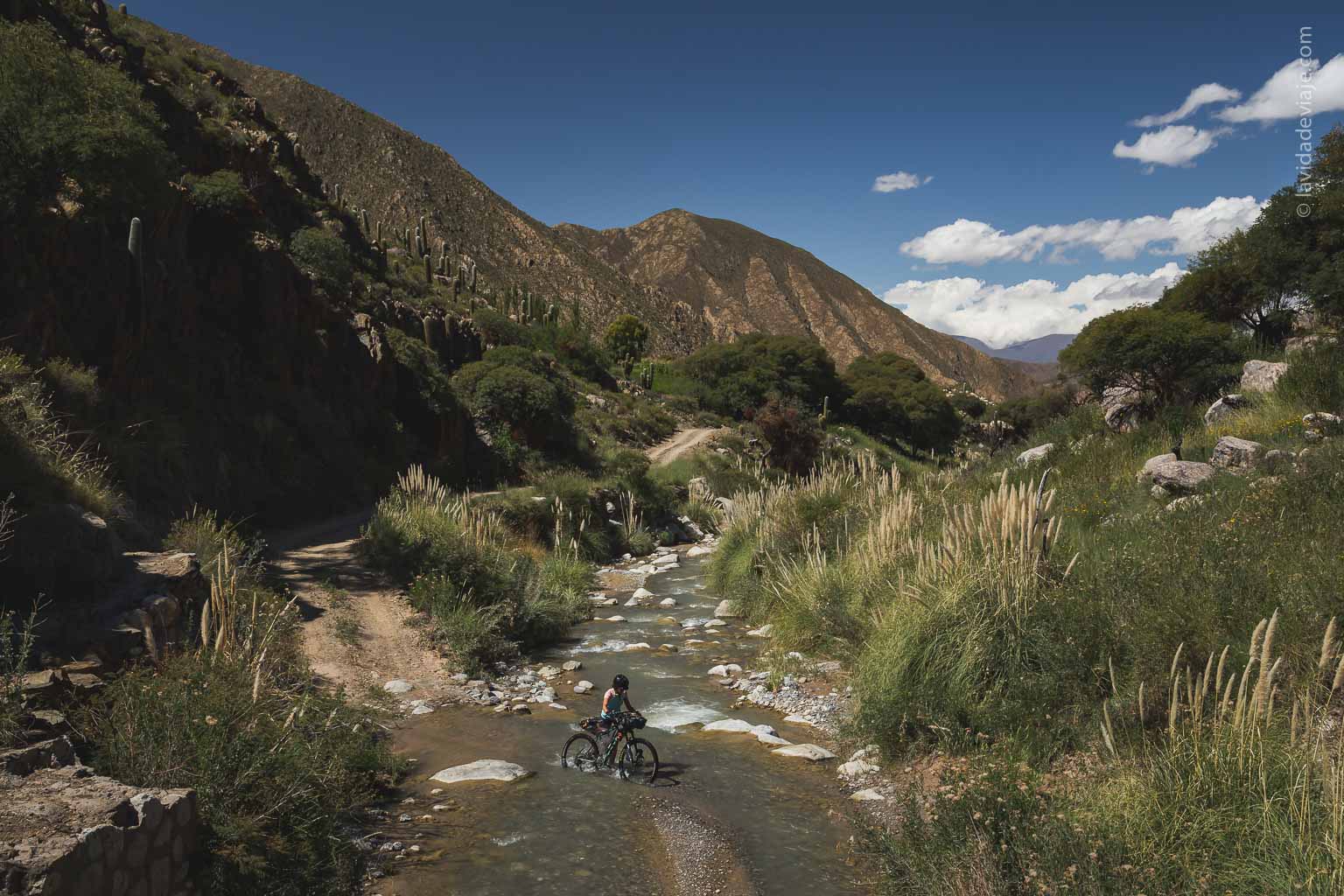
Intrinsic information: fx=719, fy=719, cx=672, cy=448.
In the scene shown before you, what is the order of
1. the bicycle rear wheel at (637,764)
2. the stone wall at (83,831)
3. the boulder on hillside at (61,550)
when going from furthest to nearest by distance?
the bicycle rear wheel at (637,764)
the boulder on hillside at (61,550)
the stone wall at (83,831)

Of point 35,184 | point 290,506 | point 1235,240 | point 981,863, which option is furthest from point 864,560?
point 1235,240

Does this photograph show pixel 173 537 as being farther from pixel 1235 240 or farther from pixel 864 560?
pixel 1235 240

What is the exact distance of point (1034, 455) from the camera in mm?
16766

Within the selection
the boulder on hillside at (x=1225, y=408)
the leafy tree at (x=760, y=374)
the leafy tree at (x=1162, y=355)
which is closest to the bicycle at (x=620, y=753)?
the boulder on hillside at (x=1225, y=408)

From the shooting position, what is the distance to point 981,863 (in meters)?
4.41

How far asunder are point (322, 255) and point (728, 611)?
2735 cm

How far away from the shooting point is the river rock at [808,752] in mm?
7781

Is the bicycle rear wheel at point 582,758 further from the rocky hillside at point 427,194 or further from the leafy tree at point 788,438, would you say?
the rocky hillside at point 427,194

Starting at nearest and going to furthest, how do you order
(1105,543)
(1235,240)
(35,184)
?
(1105,543) → (35,184) → (1235,240)

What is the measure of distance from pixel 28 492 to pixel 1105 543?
11.3m

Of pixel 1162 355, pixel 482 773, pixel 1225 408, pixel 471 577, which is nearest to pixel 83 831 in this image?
pixel 482 773

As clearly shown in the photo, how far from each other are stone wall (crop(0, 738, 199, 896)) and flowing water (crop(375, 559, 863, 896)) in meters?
1.57

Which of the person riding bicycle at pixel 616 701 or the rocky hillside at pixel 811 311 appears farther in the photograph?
the rocky hillside at pixel 811 311

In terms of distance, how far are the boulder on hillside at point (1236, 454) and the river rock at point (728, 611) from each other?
8.44 m
